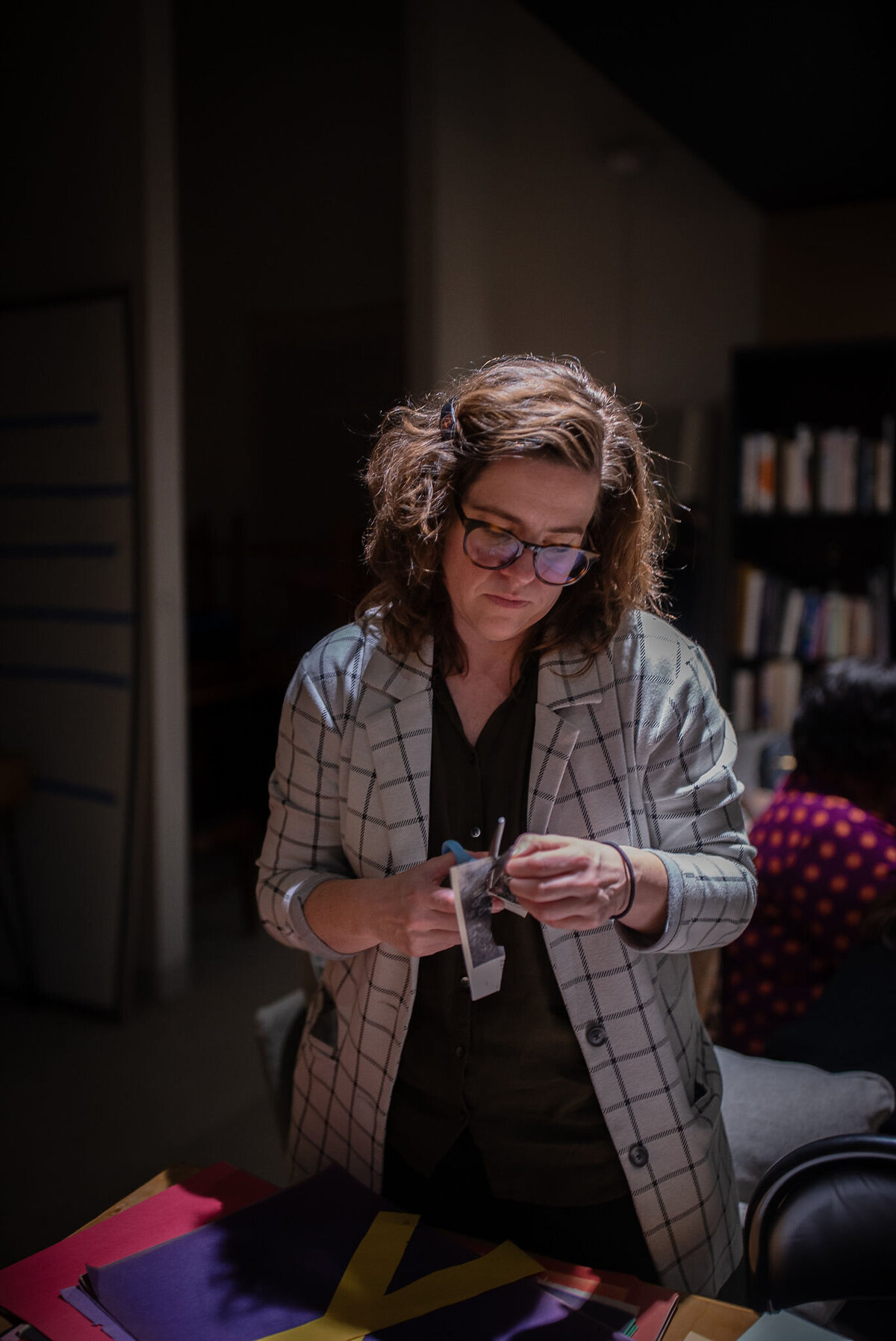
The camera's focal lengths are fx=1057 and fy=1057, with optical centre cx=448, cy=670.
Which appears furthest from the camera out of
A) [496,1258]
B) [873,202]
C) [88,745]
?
[873,202]

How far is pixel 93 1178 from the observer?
8.46 feet

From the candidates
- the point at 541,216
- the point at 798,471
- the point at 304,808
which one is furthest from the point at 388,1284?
the point at 798,471

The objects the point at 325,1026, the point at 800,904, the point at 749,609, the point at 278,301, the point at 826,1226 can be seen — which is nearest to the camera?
the point at 826,1226

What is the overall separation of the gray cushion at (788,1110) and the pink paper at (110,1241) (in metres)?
0.64

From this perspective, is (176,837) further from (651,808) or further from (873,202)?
(873,202)

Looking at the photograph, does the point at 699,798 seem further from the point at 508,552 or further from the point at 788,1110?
the point at 788,1110

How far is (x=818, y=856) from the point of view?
6.18ft

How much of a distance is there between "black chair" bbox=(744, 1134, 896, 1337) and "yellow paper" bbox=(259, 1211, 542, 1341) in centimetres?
24

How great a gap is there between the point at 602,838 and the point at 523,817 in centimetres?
9

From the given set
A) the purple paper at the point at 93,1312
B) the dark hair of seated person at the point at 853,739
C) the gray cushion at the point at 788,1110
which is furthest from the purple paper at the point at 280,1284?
the dark hair of seated person at the point at 853,739

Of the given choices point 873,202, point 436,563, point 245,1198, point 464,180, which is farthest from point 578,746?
point 873,202

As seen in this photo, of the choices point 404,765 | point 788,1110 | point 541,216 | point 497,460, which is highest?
point 541,216

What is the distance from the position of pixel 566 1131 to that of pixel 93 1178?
189 cm

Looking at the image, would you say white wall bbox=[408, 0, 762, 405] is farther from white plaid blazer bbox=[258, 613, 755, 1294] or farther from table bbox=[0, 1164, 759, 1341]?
table bbox=[0, 1164, 759, 1341]
